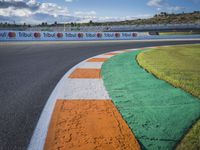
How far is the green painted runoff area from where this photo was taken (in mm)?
2981

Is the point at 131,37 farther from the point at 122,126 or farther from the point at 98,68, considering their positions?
the point at 122,126

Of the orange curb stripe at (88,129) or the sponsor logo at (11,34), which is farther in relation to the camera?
the sponsor logo at (11,34)

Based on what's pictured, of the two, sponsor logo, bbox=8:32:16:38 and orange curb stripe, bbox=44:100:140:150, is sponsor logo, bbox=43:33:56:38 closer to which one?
sponsor logo, bbox=8:32:16:38

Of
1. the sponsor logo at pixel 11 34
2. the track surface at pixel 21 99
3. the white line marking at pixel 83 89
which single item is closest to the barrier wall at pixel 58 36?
the sponsor logo at pixel 11 34

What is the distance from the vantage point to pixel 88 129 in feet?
10.6

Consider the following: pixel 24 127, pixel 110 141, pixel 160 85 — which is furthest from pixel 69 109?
pixel 160 85

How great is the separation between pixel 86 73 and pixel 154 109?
12.1 ft

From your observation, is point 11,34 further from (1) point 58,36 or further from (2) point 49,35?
(1) point 58,36

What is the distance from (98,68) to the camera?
8.24 m

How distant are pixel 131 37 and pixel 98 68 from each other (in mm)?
23243

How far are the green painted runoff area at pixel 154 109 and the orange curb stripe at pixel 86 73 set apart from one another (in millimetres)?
870

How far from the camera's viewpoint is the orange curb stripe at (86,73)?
6844 millimetres

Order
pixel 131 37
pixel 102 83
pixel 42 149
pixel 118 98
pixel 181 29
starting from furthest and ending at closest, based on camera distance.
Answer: pixel 181 29 → pixel 131 37 → pixel 102 83 → pixel 118 98 → pixel 42 149

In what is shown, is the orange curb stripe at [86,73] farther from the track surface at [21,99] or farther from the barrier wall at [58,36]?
the barrier wall at [58,36]
